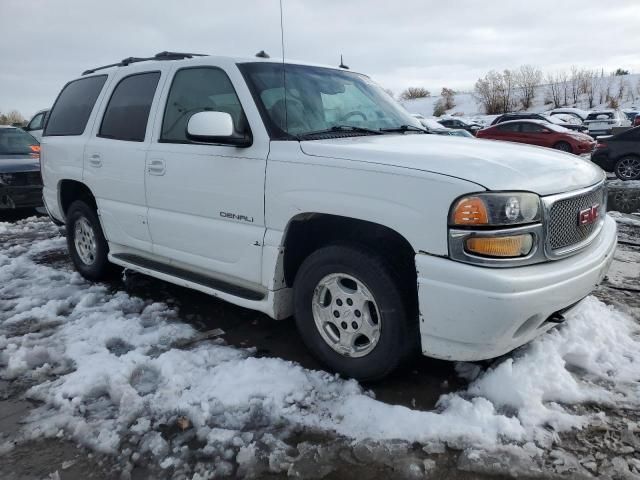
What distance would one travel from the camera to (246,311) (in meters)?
4.16

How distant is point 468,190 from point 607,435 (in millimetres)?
1350

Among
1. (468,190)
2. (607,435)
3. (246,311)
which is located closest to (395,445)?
(607,435)

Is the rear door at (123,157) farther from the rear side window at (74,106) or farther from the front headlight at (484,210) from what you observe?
the front headlight at (484,210)

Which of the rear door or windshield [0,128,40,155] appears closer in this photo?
the rear door

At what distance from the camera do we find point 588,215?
2922mm

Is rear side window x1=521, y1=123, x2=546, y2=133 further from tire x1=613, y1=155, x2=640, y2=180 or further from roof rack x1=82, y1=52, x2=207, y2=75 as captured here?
roof rack x1=82, y1=52, x2=207, y2=75

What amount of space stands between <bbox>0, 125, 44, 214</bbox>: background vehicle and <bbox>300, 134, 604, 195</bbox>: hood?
6674 millimetres

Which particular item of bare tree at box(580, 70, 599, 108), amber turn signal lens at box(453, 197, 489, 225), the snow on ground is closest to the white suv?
amber turn signal lens at box(453, 197, 489, 225)

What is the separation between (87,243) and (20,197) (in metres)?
3.90

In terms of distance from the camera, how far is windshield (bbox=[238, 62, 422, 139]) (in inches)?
129

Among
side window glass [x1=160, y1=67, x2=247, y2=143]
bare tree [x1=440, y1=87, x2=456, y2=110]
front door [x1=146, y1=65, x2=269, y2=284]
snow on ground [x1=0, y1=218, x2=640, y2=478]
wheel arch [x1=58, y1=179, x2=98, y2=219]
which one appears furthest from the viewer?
bare tree [x1=440, y1=87, x2=456, y2=110]

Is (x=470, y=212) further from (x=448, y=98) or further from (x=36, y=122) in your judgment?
(x=448, y=98)

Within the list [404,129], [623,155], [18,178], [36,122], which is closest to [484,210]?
[404,129]

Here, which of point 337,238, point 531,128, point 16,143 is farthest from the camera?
point 531,128
